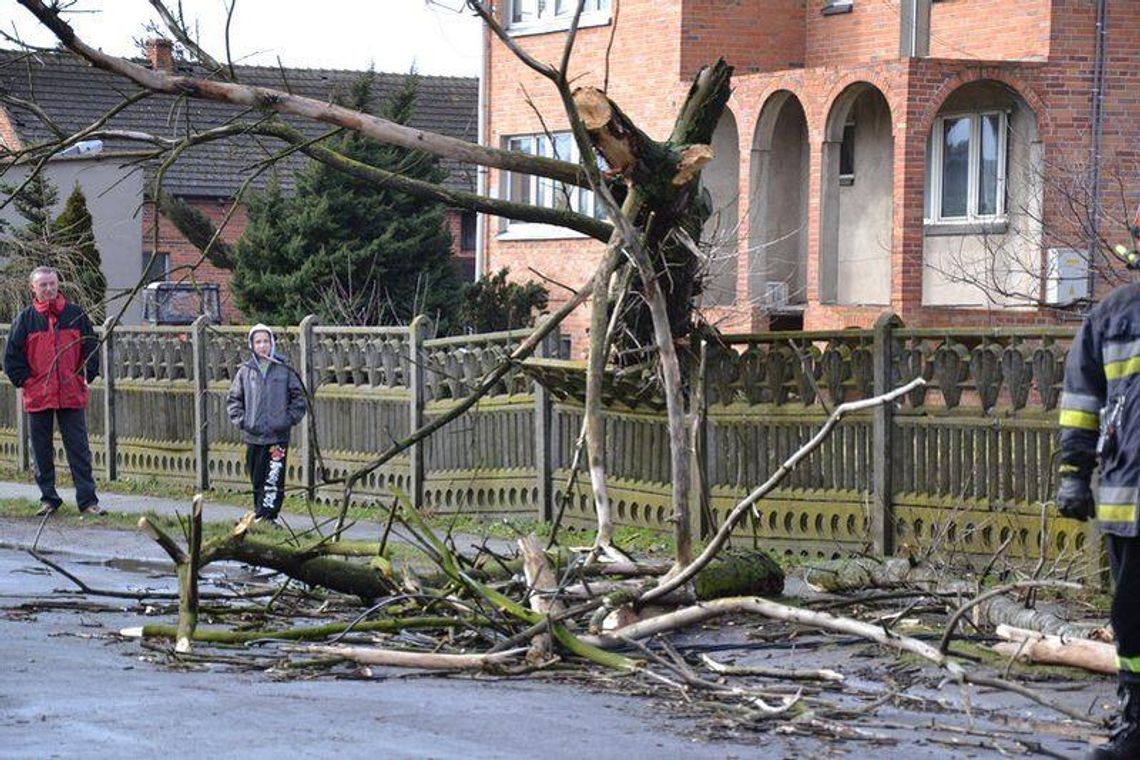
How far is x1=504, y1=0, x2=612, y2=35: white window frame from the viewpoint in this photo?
30484 millimetres

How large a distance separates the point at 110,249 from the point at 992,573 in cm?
3512

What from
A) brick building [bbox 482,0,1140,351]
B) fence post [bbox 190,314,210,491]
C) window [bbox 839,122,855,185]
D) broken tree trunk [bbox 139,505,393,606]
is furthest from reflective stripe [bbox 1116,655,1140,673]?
window [bbox 839,122,855,185]

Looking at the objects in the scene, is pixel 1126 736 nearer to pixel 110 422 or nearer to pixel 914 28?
pixel 110 422

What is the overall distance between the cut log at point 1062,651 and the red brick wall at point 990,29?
1705cm

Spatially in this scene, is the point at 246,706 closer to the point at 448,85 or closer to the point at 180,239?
the point at 180,239

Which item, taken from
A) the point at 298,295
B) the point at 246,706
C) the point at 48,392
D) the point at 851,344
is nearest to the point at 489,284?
the point at 298,295

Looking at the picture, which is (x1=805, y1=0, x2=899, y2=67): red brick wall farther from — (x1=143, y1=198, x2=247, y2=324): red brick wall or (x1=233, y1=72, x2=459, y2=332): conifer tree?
(x1=143, y1=198, x2=247, y2=324): red brick wall

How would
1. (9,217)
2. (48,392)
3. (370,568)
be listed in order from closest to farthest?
(370,568), (48,392), (9,217)

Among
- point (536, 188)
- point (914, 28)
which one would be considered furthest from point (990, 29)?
point (536, 188)

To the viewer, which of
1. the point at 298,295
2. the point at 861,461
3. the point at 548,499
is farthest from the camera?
the point at 298,295

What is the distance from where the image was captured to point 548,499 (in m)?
16.0

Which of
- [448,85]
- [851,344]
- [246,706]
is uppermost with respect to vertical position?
[448,85]

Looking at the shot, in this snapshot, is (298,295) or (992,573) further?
(298,295)

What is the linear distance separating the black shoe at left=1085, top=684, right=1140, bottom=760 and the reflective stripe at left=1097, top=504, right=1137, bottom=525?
0.62 meters
